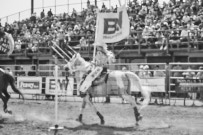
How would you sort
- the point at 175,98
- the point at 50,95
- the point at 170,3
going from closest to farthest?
the point at 175,98
the point at 50,95
the point at 170,3

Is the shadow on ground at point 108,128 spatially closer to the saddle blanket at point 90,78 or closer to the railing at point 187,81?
the saddle blanket at point 90,78

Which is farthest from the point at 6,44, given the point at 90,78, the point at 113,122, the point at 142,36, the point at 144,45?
the point at 144,45

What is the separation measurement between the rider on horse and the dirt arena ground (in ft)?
3.98

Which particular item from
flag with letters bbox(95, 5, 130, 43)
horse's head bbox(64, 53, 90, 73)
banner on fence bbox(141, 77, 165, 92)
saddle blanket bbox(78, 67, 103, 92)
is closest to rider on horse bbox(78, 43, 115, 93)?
saddle blanket bbox(78, 67, 103, 92)

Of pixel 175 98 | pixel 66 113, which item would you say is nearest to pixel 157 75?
pixel 175 98

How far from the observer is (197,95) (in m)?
16.8

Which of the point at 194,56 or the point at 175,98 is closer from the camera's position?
the point at 175,98

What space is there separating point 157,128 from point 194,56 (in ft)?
38.6

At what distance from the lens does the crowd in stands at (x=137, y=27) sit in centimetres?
2075

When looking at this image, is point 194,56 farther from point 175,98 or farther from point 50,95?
point 50,95

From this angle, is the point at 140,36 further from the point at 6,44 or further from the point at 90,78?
the point at 90,78

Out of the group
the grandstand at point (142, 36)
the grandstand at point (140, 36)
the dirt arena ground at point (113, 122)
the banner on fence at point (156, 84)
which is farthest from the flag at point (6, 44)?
the grandstand at point (140, 36)

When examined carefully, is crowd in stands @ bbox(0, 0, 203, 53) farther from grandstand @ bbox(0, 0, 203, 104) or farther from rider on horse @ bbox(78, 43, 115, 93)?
rider on horse @ bbox(78, 43, 115, 93)

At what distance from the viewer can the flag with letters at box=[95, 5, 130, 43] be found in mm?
13367
